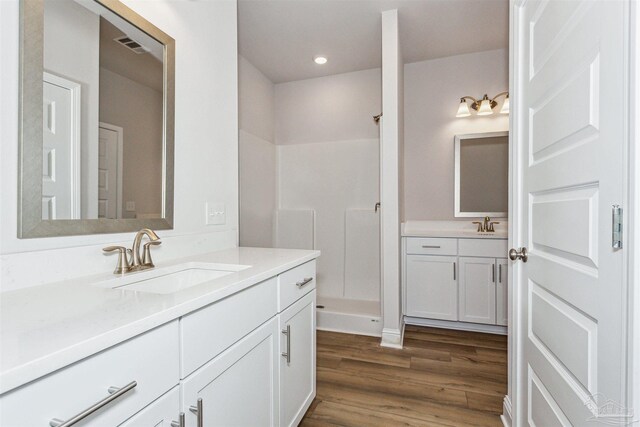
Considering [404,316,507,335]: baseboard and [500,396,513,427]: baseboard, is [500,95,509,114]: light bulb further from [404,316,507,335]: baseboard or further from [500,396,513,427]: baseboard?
[500,396,513,427]: baseboard

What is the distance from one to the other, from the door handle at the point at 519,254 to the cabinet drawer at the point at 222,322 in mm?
1063

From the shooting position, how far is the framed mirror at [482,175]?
3.01 meters

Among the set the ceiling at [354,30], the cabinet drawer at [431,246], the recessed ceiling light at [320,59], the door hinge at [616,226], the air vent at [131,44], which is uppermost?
the ceiling at [354,30]

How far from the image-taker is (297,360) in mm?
1473

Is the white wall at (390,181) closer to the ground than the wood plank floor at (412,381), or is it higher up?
higher up

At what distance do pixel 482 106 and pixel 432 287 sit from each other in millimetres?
1811

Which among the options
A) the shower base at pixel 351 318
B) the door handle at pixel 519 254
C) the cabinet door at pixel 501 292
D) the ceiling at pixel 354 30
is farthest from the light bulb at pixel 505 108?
the shower base at pixel 351 318

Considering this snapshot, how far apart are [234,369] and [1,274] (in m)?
0.70

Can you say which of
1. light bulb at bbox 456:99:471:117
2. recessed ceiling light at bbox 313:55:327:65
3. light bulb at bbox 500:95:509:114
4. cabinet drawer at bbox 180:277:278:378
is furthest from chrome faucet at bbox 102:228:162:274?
light bulb at bbox 500:95:509:114

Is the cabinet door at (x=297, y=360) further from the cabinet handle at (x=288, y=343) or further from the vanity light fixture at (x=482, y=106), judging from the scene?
the vanity light fixture at (x=482, y=106)

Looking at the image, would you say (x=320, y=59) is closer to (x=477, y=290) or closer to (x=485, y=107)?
(x=485, y=107)

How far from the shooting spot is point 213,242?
170 cm

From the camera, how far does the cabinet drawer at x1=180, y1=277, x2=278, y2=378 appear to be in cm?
80

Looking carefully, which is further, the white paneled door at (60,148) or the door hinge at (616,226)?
the white paneled door at (60,148)
